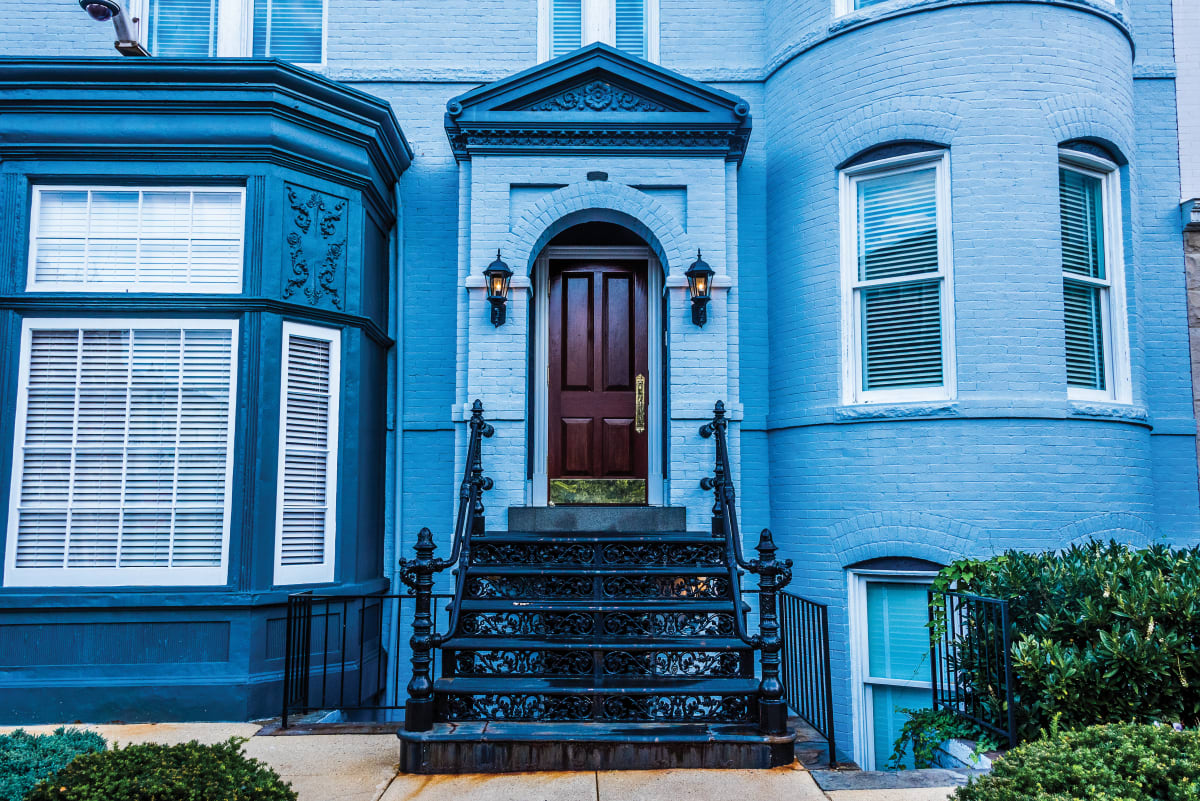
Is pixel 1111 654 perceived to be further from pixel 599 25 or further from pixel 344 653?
pixel 599 25

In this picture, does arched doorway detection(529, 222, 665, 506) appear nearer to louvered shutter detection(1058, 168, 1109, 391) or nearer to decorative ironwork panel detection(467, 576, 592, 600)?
decorative ironwork panel detection(467, 576, 592, 600)

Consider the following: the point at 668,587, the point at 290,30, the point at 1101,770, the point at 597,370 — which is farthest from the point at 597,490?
the point at 290,30

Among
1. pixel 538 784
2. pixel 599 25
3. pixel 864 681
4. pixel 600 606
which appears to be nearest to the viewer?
pixel 538 784

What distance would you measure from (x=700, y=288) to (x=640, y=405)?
56.0 inches

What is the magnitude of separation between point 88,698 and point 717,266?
610cm

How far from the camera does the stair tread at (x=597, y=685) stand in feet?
17.1

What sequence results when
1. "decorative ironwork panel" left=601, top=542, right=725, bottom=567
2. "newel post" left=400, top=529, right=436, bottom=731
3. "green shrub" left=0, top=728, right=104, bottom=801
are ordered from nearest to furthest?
"green shrub" left=0, top=728, right=104, bottom=801, "newel post" left=400, top=529, right=436, bottom=731, "decorative ironwork panel" left=601, top=542, right=725, bottom=567

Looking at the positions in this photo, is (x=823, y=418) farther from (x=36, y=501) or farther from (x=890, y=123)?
(x=36, y=501)

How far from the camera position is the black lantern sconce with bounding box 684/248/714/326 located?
24.6 ft

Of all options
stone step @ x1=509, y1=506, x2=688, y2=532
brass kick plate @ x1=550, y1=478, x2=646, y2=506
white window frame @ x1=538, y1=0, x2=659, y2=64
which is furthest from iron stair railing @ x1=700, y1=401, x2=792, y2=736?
white window frame @ x1=538, y1=0, x2=659, y2=64

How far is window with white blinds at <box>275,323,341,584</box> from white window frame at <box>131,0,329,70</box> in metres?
3.40

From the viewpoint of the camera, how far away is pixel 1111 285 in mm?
7629

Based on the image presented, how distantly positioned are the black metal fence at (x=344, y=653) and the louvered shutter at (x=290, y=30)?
5604 mm

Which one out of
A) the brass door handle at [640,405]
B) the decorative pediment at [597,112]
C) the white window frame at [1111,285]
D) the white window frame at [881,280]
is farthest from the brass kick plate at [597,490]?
the white window frame at [1111,285]
